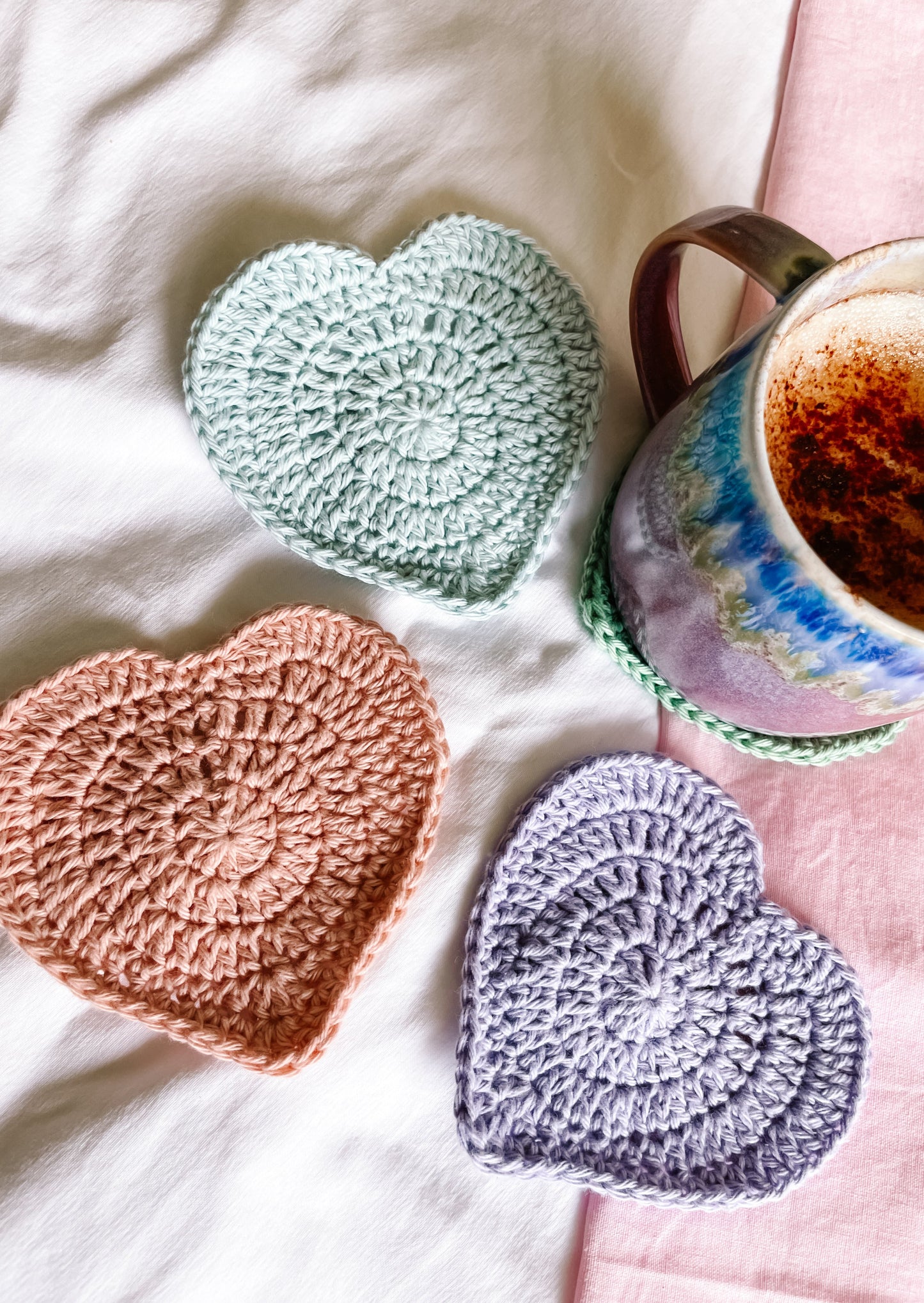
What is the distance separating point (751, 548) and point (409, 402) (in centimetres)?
22

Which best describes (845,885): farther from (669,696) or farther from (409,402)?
(409,402)

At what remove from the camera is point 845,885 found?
0.56 meters

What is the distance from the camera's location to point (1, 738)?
47 centimetres

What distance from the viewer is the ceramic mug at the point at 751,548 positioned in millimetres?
365

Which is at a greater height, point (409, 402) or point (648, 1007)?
point (409, 402)

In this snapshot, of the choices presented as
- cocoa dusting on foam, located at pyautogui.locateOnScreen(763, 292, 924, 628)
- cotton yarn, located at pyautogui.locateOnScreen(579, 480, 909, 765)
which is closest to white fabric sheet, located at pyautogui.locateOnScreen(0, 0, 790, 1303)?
cotton yarn, located at pyautogui.locateOnScreen(579, 480, 909, 765)

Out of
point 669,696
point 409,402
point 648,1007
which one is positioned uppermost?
point 409,402

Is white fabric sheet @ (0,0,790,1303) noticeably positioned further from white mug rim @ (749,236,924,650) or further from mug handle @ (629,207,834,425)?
white mug rim @ (749,236,924,650)

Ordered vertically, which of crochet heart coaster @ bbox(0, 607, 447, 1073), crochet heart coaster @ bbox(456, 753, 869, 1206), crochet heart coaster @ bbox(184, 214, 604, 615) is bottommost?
crochet heart coaster @ bbox(456, 753, 869, 1206)

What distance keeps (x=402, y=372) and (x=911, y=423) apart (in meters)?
0.26

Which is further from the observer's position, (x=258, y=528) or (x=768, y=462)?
(x=258, y=528)

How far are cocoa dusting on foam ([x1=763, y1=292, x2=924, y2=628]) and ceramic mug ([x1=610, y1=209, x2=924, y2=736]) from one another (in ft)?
0.11

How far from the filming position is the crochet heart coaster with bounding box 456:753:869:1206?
504 millimetres

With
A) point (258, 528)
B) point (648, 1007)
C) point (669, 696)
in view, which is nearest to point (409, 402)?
point (258, 528)
